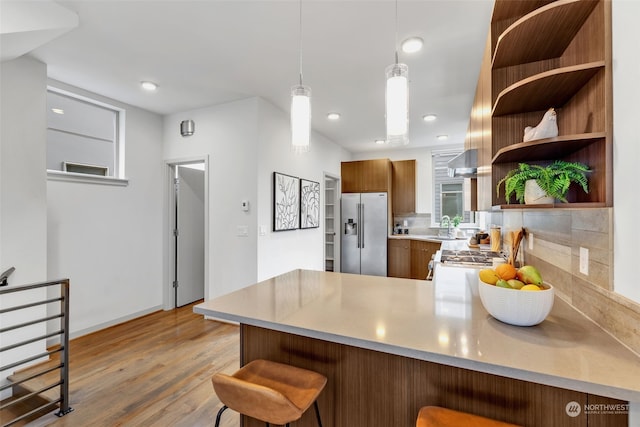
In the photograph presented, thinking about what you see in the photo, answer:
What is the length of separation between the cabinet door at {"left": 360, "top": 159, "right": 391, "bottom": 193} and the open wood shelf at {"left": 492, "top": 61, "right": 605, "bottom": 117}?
3902 millimetres

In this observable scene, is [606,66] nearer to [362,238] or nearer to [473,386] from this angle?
[473,386]

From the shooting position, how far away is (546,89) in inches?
48.3

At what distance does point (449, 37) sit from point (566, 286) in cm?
189

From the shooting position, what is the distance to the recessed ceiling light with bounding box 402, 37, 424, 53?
2242mm

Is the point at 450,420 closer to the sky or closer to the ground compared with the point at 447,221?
closer to the ground

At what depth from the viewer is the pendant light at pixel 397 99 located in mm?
1353

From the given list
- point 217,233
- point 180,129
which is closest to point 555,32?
point 217,233

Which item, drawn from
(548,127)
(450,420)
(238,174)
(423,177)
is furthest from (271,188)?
(423,177)

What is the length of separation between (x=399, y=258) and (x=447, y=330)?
14.3 ft

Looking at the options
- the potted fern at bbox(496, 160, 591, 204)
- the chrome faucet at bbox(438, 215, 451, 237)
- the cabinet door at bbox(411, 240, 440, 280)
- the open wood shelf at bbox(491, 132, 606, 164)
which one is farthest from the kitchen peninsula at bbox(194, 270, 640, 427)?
the chrome faucet at bbox(438, 215, 451, 237)

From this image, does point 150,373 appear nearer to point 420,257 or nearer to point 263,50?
point 263,50

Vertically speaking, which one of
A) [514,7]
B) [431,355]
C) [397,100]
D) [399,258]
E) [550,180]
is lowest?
[399,258]

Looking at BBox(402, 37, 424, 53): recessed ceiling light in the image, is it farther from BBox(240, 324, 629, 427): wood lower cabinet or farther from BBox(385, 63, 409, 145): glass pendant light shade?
BBox(240, 324, 629, 427): wood lower cabinet

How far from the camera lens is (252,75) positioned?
284 cm
